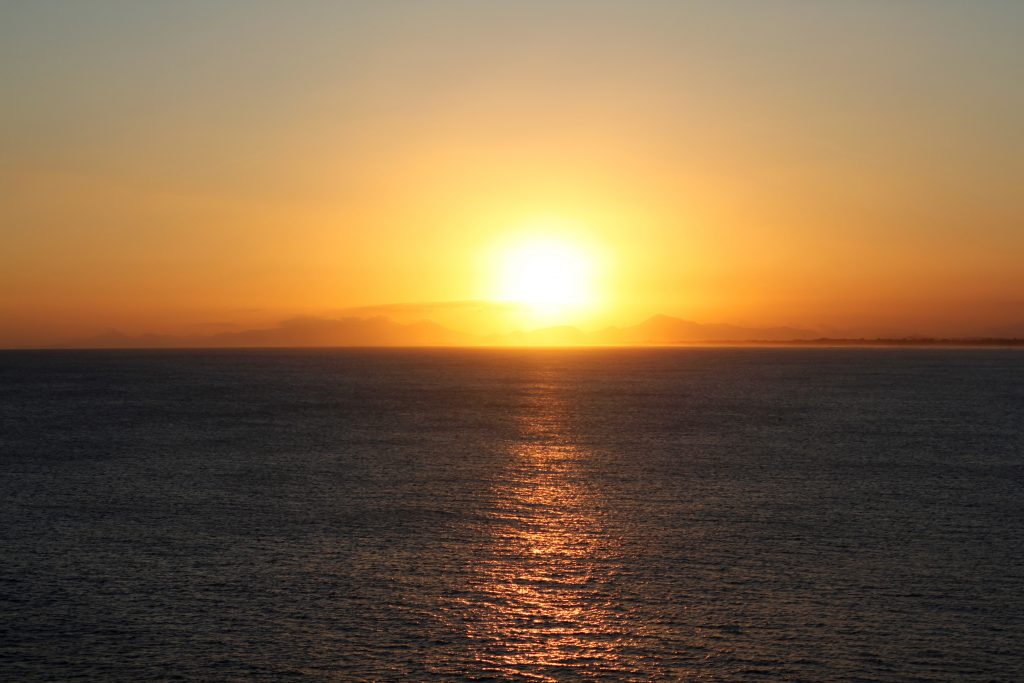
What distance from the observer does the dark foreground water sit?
2875cm

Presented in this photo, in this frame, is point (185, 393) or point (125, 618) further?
point (185, 393)

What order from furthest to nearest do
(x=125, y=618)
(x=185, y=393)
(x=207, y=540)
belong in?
(x=185, y=393)
(x=207, y=540)
(x=125, y=618)

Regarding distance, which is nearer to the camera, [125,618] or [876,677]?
[876,677]

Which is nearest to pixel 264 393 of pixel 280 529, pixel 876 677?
pixel 280 529

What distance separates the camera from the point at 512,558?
1609 inches

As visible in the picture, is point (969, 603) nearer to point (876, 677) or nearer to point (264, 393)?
point (876, 677)

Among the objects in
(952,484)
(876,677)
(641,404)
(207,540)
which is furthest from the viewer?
(641,404)

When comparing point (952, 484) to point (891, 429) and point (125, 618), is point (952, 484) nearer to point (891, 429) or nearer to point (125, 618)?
point (891, 429)

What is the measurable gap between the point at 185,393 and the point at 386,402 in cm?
4637

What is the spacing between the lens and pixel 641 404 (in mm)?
139125

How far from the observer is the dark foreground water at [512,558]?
2875 cm

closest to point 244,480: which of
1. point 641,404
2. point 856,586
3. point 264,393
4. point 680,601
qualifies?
point 680,601

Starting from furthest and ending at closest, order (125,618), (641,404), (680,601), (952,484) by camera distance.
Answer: (641,404) < (952,484) < (680,601) < (125,618)

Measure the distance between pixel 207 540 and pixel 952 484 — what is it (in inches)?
1952
